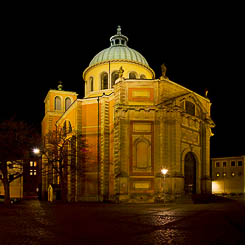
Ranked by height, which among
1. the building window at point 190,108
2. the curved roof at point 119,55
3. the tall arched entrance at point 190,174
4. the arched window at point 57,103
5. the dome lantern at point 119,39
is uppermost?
the dome lantern at point 119,39

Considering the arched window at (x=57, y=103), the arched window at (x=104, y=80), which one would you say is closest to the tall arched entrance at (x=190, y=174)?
the arched window at (x=104, y=80)

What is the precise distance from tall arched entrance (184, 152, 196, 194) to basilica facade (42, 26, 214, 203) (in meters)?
0.12

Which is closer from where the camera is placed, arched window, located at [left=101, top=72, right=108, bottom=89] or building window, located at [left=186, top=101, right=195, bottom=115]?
building window, located at [left=186, top=101, right=195, bottom=115]

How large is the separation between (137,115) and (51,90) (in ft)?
84.9

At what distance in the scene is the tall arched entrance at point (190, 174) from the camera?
3903 cm

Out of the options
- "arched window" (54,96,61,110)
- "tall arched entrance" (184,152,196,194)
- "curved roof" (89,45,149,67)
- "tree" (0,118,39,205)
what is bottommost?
"tall arched entrance" (184,152,196,194)

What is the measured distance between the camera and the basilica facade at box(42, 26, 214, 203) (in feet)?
113

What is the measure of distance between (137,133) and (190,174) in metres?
9.59

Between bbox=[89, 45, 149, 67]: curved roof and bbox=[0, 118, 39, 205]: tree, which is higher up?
bbox=[89, 45, 149, 67]: curved roof

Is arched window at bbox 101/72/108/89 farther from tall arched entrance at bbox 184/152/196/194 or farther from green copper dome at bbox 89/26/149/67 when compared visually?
tall arched entrance at bbox 184/152/196/194

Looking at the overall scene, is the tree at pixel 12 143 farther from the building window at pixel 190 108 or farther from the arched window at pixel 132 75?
the building window at pixel 190 108

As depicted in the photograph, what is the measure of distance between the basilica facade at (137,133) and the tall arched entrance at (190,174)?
117 millimetres

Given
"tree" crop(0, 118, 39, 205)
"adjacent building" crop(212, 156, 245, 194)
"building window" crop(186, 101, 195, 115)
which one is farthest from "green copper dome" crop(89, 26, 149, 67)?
"adjacent building" crop(212, 156, 245, 194)

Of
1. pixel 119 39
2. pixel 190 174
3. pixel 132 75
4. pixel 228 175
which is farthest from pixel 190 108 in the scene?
pixel 228 175
